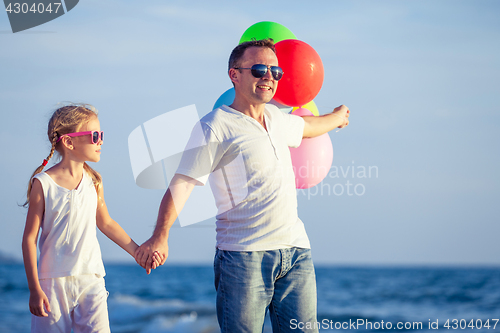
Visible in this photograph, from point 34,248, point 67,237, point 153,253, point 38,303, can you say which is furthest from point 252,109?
point 38,303

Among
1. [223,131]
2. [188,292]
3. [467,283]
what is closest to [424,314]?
[188,292]

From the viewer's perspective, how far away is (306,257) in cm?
261

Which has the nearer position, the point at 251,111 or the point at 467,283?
the point at 251,111

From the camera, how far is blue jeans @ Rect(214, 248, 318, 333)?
7.89 ft

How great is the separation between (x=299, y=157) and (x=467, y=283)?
2413 cm

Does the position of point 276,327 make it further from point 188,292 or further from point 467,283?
point 467,283

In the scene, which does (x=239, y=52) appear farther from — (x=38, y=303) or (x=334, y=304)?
(x=334, y=304)

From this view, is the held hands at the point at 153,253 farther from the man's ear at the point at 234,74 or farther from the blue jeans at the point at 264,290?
the man's ear at the point at 234,74

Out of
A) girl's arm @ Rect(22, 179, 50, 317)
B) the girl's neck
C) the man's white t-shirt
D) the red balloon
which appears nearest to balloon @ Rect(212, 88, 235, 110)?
the red balloon

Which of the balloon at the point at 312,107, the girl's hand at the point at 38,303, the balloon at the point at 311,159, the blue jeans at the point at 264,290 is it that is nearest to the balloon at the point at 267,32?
the balloon at the point at 312,107

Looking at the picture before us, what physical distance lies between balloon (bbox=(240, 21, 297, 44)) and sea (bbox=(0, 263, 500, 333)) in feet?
24.2

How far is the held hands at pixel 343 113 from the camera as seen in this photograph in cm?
325

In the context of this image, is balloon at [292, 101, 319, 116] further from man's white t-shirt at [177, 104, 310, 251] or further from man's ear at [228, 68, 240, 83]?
man's white t-shirt at [177, 104, 310, 251]

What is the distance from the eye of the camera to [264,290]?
2.47 meters
